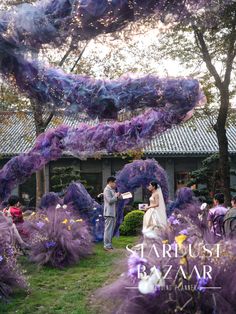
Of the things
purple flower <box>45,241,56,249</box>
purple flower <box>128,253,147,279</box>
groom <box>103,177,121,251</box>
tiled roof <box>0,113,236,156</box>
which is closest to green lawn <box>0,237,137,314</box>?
purple flower <box>45,241,56,249</box>

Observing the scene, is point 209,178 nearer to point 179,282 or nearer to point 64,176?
point 64,176

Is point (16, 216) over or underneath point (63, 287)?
over

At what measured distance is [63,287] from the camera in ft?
22.7

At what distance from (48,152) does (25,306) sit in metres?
5.10

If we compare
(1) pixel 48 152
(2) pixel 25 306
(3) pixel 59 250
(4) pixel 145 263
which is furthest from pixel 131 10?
(1) pixel 48 152

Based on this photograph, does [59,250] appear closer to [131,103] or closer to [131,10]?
[131,103]

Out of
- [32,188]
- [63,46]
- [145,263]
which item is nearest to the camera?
[145,263]

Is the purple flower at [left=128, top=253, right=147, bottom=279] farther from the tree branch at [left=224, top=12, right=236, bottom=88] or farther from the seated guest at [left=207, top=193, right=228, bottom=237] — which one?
the tree branch at [left=224, top=12, right=236, bottom=88]

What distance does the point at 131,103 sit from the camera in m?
4.52

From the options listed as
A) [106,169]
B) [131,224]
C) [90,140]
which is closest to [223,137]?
[131,224]

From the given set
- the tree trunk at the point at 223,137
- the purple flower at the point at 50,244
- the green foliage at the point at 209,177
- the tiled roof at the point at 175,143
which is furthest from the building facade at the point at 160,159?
the purple flower at the point at 50,244

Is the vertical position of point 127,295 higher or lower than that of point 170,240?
lower

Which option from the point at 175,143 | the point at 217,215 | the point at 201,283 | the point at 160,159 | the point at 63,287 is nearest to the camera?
the point at 201,283

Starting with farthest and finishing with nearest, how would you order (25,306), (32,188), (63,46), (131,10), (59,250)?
1. (32,188)
2. (59,250)
3. (25,306)
4. (63,46)
5. (131,10)
